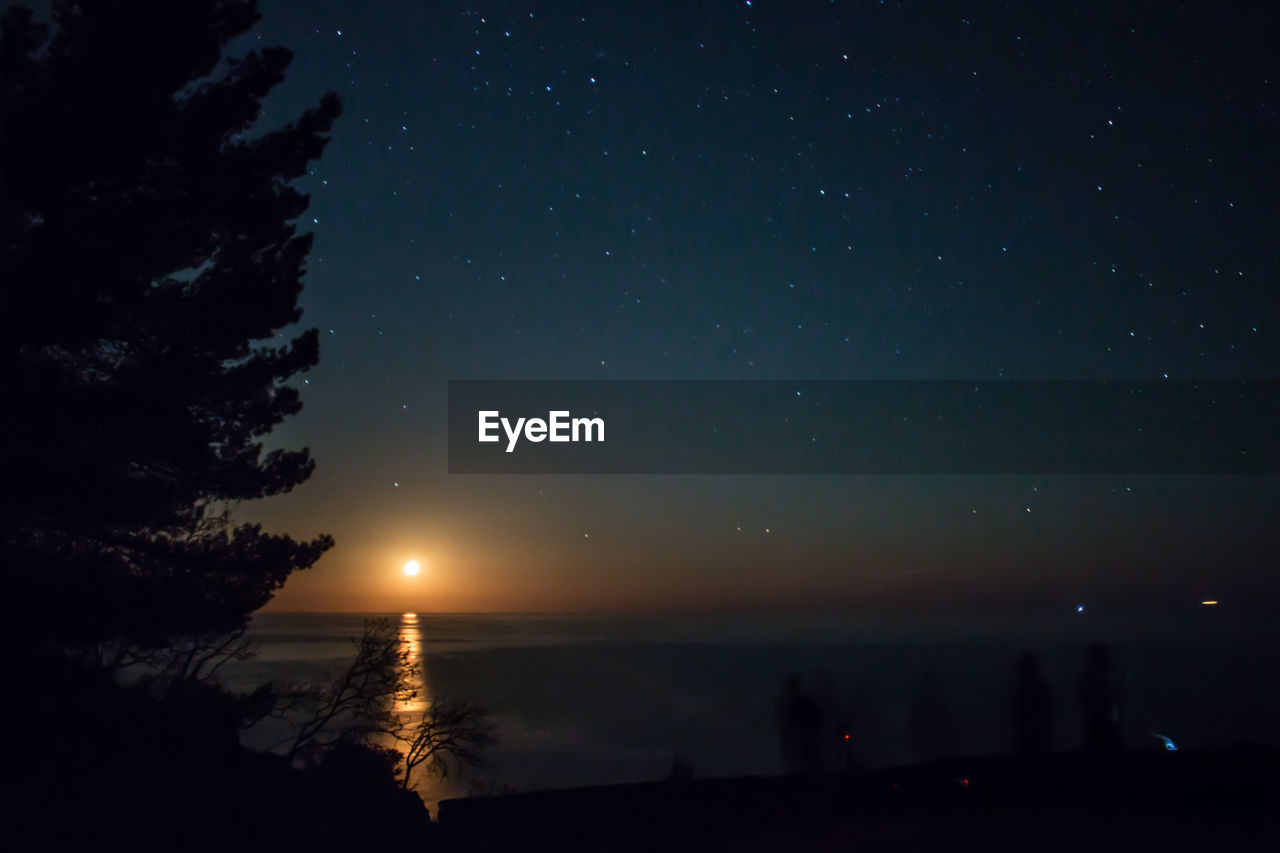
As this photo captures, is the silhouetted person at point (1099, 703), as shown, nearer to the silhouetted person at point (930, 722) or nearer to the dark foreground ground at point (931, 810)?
the dark foreground ground at point (931, 810)

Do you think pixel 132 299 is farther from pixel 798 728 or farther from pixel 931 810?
pixel 931 810

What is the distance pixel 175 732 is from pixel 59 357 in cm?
457

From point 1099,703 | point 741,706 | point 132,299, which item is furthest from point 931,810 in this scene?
point 741,706

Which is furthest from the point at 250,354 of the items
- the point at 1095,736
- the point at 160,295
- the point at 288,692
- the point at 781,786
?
the point at 1095,736

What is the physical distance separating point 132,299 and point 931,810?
10382 millimetres

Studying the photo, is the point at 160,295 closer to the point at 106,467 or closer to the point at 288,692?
the point at 106,467

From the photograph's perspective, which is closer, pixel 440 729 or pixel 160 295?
pixel 160 295

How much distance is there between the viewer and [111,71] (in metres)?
8.56

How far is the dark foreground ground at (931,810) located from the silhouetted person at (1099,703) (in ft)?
0.83

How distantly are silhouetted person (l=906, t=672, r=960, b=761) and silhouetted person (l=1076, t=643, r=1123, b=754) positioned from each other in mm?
1729

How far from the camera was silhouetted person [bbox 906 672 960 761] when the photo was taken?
33.8ft

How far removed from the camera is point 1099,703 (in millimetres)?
8672

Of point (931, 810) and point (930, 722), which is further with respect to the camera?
point (930, 722)

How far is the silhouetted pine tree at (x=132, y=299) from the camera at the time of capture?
8.35m
